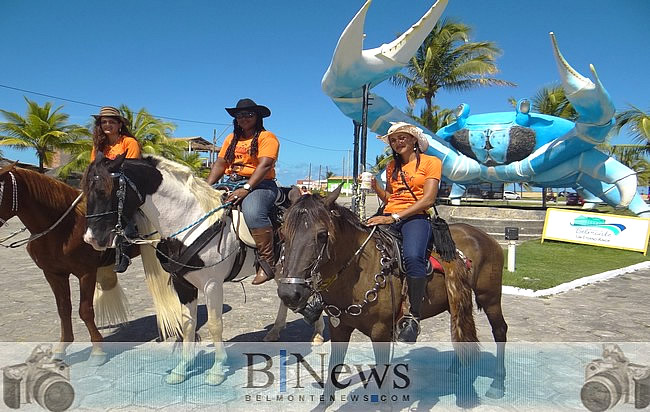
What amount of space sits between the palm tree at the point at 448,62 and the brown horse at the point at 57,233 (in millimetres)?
20408

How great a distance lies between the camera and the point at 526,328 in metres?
5.34

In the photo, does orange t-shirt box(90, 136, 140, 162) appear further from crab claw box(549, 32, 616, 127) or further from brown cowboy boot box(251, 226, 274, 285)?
crab claw box(549, 32, 616, 127)

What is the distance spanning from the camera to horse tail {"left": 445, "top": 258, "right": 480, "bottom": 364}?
3.21 metres

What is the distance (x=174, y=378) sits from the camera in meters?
3.66

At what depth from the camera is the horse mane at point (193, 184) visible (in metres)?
3.73

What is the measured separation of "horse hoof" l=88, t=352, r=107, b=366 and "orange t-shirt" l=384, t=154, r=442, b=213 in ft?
10.9

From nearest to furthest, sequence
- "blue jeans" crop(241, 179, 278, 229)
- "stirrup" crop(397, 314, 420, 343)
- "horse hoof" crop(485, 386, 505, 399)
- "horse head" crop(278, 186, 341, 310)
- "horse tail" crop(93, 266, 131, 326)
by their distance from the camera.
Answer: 1. "horse head" crop(278, 186, 341, 310)
2. "stirrup" crop(397, 314, 420, 343)
3. "horse hoof" crop(485, 386, 505, 399)
4. "blue jeans" crop(241, 179, 278, 229)
5. "horse tail" crop(93, 266, 131, 326)

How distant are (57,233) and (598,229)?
13.9 m

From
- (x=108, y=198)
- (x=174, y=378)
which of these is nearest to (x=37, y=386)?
(x=174, y=378)

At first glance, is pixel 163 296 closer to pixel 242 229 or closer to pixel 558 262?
pixel 242 229

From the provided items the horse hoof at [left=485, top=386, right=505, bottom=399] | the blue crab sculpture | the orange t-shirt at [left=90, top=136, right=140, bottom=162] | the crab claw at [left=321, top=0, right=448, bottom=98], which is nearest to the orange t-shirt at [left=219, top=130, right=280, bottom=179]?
the orange t-shirt at [left=90, top=136, right=140, bottom=162]

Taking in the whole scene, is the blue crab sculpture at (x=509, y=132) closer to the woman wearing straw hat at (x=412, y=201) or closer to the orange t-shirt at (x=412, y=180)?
the woman wearing straw hat at (x=412, y=201)

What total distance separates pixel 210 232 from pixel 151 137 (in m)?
22.9

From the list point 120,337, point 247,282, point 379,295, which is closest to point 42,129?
point 247,282
